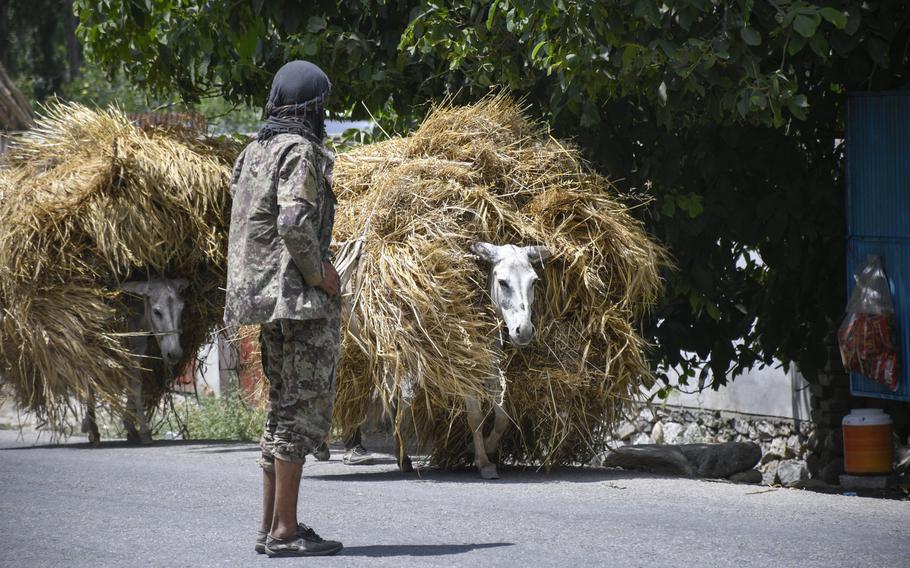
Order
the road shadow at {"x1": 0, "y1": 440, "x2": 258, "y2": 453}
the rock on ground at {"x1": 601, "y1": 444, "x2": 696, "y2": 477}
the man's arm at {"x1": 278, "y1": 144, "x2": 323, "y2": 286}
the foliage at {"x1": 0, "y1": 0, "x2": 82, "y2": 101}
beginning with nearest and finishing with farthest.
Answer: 1. the man's arm at {"x1": 278, "y1": 144, "x2": 323, "y2": 286}
2. the rock on ground at {"x1": 601, "y1": 444, "x2": 696, "y2": 477}
3. the road shadow at {"x1": 0, "y1": 440, "x2": 258, "y2": 453}
4. the foliage at {"x1": 0, "y1": 0, "x2": 82, "y2": 101}

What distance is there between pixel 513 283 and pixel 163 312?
3.75 meters

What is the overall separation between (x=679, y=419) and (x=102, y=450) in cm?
689

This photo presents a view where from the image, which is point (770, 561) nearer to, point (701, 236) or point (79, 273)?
point (701, 236)

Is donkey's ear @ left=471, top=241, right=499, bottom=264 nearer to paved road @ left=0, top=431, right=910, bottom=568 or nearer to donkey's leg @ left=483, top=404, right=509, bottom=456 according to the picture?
donkey's leg @ left=483, top=404, right=509, bottom=456

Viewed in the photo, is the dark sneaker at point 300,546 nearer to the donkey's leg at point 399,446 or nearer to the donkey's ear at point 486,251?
the donkey's leg at point 399,446

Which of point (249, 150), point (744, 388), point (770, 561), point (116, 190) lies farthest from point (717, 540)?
point (744, 388)

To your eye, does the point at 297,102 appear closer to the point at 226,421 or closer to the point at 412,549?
the point at 412,549

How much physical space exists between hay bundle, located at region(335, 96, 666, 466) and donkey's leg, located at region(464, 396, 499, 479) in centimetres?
9

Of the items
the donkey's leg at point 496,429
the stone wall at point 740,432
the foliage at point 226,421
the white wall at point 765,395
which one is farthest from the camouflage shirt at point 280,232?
the white wall at point 765,395

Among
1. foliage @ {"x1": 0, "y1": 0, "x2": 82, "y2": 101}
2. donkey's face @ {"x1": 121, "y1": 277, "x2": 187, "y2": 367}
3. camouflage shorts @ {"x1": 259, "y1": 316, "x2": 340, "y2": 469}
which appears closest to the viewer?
camouflage shorts @ {"x1": 259, "y1": 316, "x2": 340, "y2": 469}

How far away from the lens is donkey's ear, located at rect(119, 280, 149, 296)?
9797 millimetres

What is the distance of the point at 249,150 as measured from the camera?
522cm

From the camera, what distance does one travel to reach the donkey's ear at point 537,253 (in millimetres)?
7461

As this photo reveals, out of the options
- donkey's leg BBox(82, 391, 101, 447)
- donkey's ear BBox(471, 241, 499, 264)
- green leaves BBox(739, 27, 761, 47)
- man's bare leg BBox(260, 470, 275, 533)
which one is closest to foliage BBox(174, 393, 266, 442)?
donkey's leg BBox(82, 391, 101, 447)
